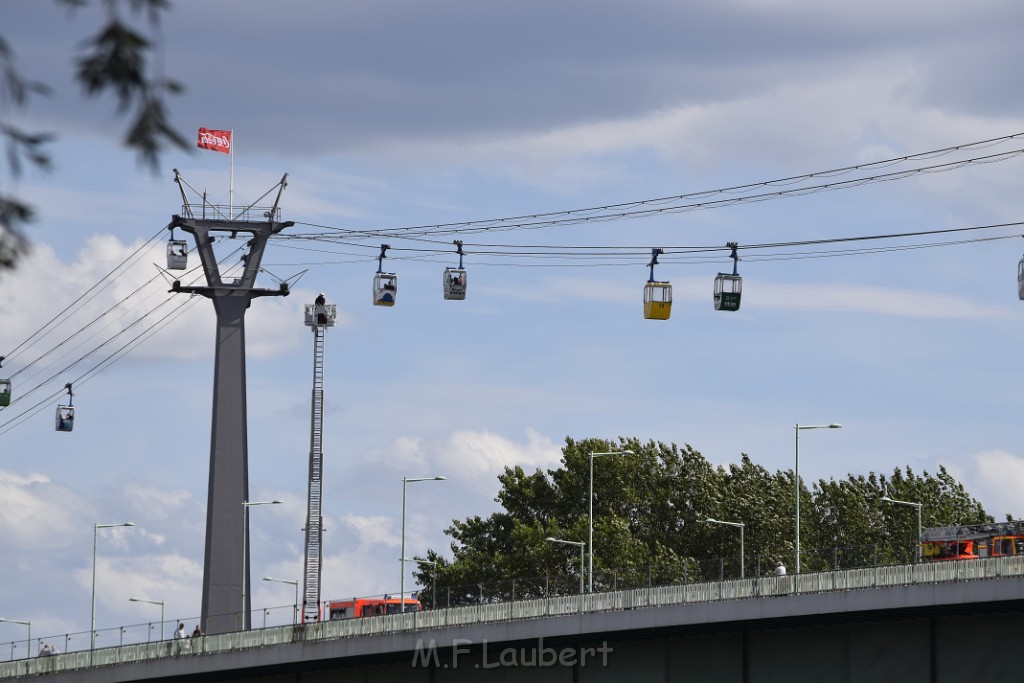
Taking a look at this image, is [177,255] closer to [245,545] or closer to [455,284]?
[245,545]

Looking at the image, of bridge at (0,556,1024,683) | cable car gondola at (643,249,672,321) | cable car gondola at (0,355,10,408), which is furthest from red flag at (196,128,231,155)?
cable car gondola at (643,249,672,321)

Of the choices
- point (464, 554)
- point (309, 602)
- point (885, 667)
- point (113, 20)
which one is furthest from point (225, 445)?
point (113, 20)

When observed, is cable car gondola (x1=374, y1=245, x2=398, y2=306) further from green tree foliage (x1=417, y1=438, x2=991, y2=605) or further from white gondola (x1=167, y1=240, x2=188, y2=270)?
green tree foliage (x1=417, y1=438, x2=991, y2=605)

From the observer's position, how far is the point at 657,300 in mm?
56125

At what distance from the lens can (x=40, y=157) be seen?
12.0 metres

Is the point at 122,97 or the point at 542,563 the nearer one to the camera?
the point at 122,97

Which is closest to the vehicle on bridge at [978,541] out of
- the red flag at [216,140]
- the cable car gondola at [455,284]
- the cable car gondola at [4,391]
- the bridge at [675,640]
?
the bridge at [675,640]

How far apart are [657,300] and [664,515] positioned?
92.6 m

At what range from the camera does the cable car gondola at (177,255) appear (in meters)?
105

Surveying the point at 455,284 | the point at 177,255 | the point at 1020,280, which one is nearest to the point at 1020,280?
the point at 1020,280

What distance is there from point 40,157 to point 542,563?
129 meters

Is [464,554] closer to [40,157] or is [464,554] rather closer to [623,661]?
[623,661]

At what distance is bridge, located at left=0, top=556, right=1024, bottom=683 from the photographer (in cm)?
6322

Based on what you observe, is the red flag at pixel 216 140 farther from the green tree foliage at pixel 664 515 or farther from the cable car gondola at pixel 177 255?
the green tree foliage at pixel 664 515
